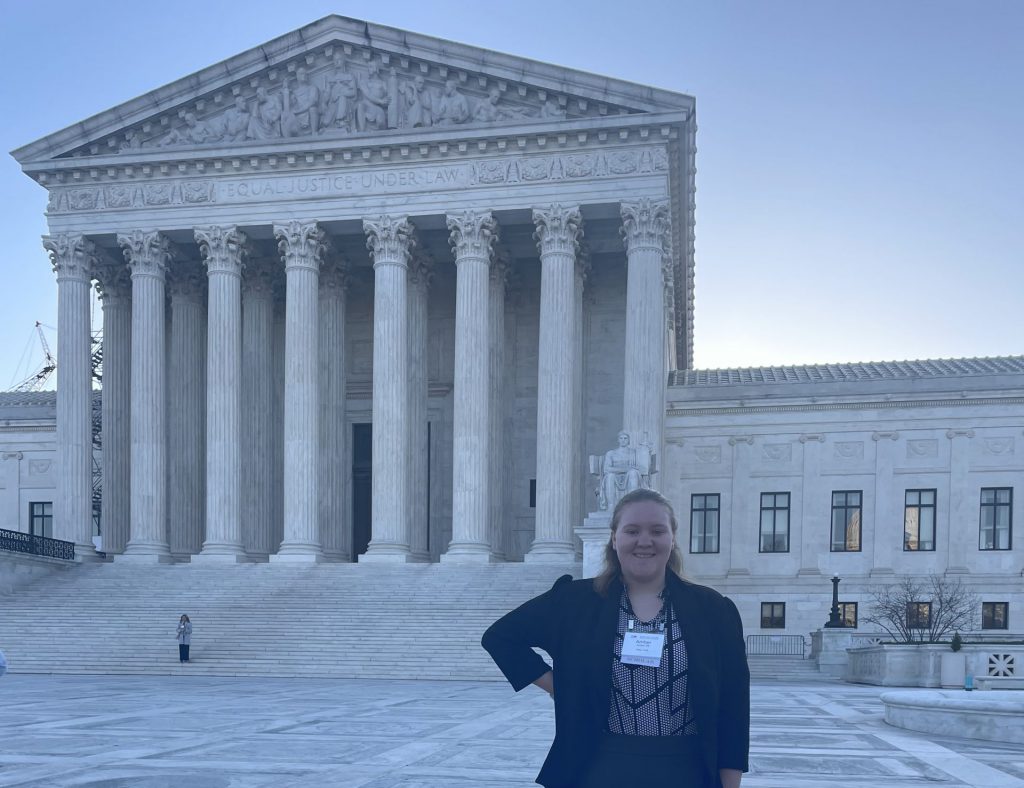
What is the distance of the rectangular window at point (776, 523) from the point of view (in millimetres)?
49906

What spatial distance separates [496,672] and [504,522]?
19.1 m

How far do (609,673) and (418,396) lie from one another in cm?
4346

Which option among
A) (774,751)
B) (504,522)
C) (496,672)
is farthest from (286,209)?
(774,751)

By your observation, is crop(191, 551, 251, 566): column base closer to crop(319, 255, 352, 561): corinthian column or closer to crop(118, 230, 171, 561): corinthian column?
crop(118, 230, 171, 561): corinthian column

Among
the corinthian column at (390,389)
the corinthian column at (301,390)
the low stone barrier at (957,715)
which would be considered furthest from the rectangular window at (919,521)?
the low stone barrier at (957,715)

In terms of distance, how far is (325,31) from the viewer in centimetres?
4559

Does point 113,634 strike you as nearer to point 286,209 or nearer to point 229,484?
point 229,484

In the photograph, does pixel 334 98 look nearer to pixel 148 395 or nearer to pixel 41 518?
pixel 148 395

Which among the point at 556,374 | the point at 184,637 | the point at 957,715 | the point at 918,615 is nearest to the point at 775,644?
the point at 918,615

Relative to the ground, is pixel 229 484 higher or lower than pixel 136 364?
lower

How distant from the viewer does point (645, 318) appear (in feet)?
141

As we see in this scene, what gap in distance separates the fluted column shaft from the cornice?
318 inches

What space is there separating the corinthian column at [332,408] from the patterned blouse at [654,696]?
4390 centimetres

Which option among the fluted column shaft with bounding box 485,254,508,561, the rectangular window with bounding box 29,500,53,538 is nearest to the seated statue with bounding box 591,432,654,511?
the fluted column shaft with bounding box 485,254,508,561
